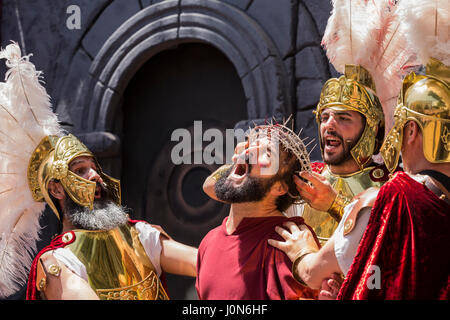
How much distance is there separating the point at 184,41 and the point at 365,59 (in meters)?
2.64

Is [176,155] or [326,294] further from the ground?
[176,155]

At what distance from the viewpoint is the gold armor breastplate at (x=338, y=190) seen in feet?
11.8

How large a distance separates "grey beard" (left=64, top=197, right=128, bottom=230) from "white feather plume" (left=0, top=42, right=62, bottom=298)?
0.92 ft

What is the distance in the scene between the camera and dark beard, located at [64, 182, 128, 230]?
3.77 meters

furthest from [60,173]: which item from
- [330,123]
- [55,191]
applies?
[330,123]

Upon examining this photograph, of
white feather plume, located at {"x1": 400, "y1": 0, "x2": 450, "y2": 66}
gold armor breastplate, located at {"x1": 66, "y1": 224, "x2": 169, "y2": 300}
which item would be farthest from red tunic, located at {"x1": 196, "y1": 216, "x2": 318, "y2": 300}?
white feather plume, located at {"x1": 400, "y1": 0, "x2": 450, "y2": 66}

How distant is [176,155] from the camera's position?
6.23m

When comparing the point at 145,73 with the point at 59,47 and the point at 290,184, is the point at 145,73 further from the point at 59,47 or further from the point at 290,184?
the point at 290,184

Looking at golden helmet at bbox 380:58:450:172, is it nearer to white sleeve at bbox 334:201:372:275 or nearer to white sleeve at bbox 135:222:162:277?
white sleeve at bbox 334:201:372:275

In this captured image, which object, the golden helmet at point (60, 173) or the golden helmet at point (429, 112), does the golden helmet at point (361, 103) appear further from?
the golden helmet at point (60, 173)

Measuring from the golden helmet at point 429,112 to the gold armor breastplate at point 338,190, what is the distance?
2.45ft

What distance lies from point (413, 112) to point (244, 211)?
3.02 ft

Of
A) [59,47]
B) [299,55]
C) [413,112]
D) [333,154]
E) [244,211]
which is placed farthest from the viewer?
[59,47]

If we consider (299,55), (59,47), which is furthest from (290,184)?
(59,47)
